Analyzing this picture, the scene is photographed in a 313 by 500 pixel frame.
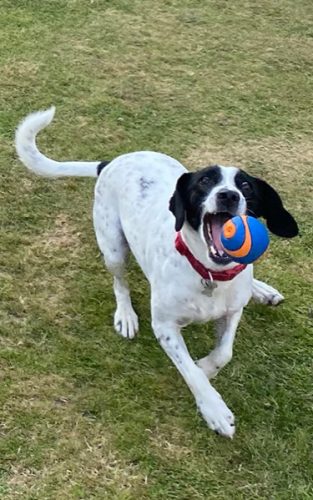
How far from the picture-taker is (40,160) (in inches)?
170

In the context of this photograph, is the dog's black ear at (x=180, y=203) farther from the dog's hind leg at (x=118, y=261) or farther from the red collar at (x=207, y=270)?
the dog's hind leg at (x=118, y=261)

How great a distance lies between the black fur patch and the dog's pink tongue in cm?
6

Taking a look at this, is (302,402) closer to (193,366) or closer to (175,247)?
(193,366)

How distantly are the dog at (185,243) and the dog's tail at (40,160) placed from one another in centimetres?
14

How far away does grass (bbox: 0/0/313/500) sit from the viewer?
11.3 feet

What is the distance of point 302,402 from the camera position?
3758 mm

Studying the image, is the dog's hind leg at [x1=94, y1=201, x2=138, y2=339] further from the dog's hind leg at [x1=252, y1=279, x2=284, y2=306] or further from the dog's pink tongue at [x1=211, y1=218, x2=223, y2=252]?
the dog's pink tongue at [x1=211, y1=218, x2=223, y2=252]

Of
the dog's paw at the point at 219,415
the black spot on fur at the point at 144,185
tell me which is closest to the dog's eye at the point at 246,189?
the black spot on fur at the point at 144,185

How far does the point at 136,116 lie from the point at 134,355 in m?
2.33

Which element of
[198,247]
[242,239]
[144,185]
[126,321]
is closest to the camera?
[242,239]

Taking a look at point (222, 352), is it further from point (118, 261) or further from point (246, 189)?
point (118, 261)

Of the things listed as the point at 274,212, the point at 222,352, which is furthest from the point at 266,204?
the point at 222,352

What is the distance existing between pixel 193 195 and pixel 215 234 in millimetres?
173

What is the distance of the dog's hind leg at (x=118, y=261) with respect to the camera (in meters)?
4.09
